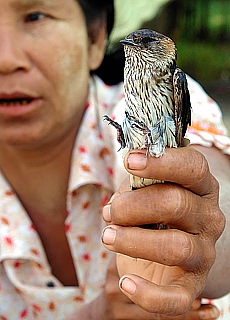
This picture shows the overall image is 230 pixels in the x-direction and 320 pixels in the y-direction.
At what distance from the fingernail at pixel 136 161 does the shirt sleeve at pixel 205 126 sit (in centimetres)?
43

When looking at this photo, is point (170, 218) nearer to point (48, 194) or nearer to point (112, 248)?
point (112, 248)

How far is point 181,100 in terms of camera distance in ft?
2.56

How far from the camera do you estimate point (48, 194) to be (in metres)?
1.58

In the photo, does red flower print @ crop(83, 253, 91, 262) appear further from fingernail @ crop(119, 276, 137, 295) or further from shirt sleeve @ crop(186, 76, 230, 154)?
fingernail @ crop(119, 276, 137, 295)

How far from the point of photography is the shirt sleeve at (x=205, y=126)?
124 cm

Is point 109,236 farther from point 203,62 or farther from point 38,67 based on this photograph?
point 203,62

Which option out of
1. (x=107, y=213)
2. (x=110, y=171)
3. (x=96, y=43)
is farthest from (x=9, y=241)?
(x=107, y=213)

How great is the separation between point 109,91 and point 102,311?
1.78 ft

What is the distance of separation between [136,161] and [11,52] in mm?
567

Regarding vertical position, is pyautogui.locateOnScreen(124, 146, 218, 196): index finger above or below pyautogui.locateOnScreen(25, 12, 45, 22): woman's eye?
above

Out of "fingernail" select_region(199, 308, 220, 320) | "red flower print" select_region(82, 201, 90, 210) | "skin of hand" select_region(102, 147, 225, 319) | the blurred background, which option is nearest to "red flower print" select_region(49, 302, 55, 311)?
"red flower print" select_region(82, 201, 90, 210)

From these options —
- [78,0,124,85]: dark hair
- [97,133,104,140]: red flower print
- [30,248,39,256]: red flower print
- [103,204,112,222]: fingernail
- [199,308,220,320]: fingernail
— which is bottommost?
[30,248,39,256]: red flower print

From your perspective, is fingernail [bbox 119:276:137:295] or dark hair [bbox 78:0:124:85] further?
dark hair [bbox 78:0:124:85]

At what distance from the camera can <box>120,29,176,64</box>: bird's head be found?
30.1 inches
